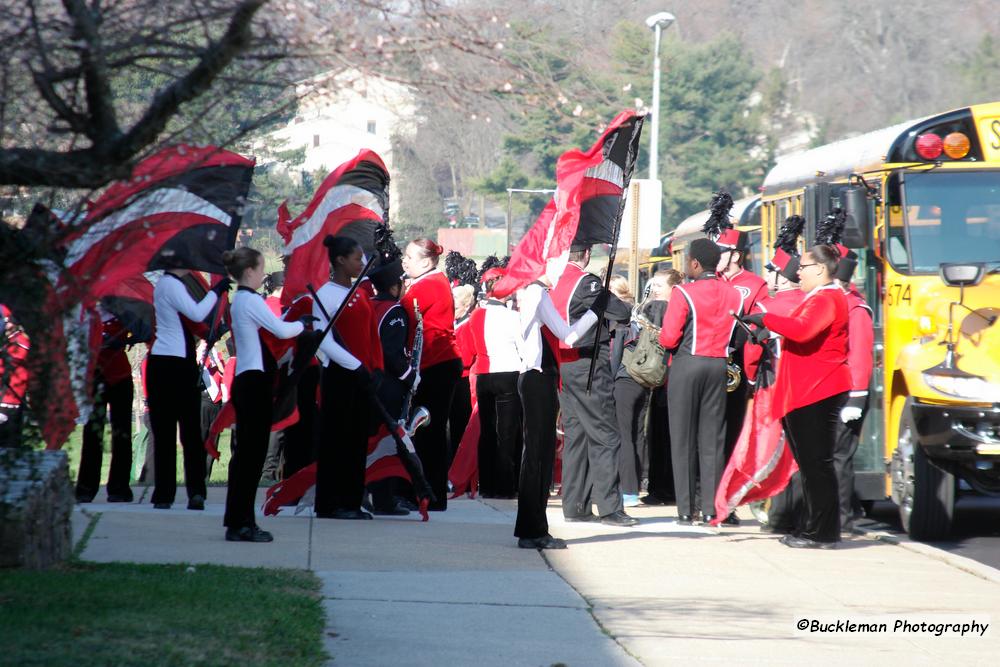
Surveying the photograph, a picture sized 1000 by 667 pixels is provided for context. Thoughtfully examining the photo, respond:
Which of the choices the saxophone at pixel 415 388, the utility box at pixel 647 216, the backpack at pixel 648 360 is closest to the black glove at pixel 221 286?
the saxophone at pixel 415 388

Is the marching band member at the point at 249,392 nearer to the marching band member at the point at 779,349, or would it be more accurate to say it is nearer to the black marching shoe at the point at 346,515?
the black marching shoe at the point at 346,515

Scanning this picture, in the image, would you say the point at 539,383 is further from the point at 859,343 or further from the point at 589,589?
the point at 859,343

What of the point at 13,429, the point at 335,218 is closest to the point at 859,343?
the point at 335,218

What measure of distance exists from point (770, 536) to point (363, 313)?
3249 millimetres

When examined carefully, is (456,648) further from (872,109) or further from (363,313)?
(872,109)

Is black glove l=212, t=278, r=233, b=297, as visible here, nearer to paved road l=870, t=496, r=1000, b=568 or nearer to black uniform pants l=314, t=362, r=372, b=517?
black uniform pants l=314, t=362, r=372, b=517

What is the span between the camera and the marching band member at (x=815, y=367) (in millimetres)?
8961

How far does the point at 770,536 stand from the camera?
33.1 feet

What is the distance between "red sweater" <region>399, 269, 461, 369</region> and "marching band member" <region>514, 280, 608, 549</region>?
229 cm

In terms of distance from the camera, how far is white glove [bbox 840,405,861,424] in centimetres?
961

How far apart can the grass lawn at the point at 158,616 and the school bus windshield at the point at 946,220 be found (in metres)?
5.03

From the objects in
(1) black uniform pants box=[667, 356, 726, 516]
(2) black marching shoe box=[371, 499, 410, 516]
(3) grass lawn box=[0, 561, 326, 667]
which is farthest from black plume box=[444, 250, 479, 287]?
(3) grass lawn box=[0, 561, 326, 667]

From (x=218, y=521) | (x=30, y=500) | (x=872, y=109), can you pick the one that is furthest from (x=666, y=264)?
(x=872, y=109)

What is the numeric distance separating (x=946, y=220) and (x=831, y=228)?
85 cm
